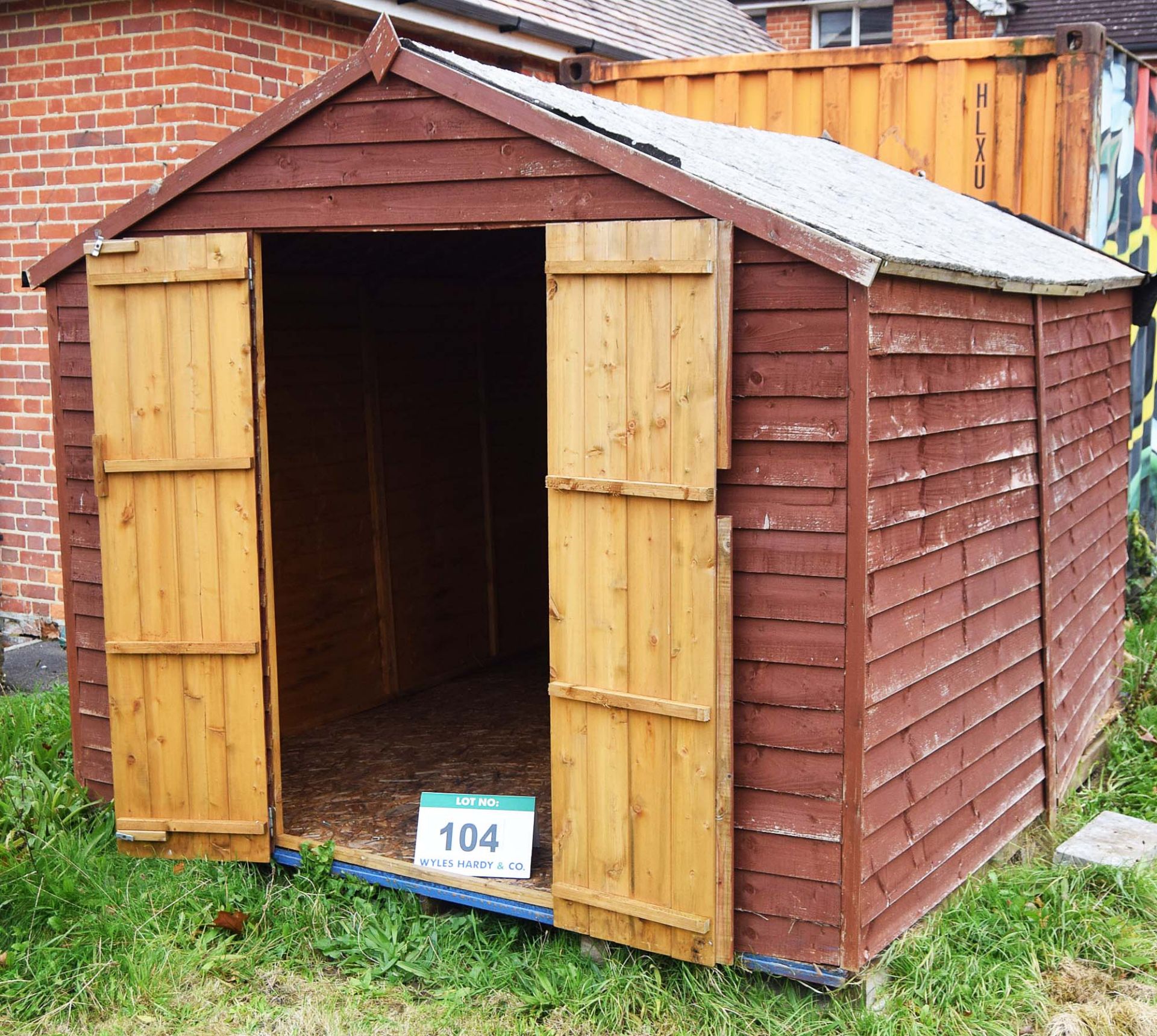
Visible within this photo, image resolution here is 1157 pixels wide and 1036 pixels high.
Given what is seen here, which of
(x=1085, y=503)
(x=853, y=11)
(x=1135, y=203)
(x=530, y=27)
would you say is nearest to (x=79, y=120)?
(x=530, y=27)

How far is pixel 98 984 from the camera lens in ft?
16.5

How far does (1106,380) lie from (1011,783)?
10.0 ft

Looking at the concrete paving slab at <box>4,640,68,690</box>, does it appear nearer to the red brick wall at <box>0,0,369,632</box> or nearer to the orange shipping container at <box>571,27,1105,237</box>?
the red brick wall at <box>0,0,369,632</box>

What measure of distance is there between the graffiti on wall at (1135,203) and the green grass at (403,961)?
5.11 meters

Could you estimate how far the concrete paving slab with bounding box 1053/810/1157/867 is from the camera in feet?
19.2

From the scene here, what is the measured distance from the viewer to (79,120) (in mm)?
8422

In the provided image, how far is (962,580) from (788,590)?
3.81 feet

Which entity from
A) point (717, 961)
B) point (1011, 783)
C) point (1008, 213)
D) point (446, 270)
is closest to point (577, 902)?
point (717, 961)

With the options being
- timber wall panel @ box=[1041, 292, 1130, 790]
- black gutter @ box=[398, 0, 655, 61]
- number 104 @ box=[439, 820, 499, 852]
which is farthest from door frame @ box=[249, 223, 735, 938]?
black gutter @ box=[398, 0, 655, 61]

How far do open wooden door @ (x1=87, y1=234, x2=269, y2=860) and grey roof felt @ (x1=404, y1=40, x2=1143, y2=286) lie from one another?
1.41m

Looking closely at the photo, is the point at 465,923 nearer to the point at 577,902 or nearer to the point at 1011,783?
the point at 577,902

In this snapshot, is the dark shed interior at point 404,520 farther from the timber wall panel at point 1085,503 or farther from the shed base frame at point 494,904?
the timber wall panel at point 1085,503

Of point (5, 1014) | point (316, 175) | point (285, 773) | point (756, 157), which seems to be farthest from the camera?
point (285, 773)

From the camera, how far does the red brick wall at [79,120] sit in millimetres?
8109
